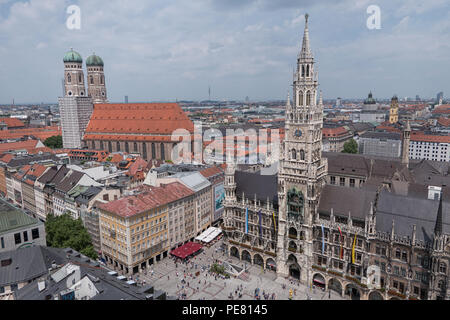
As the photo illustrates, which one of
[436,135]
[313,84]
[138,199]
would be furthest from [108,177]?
[436,135]

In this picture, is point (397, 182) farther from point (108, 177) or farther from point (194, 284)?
point (108, 177)

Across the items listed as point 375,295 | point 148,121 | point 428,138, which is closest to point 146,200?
point 375,295

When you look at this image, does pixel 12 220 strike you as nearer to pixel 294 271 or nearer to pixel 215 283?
pixel 215 283

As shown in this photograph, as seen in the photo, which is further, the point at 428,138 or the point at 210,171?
the point at 428,138

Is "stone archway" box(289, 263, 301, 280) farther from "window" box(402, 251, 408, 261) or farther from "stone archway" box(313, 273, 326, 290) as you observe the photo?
"window" box(402, 251, 408, 261)

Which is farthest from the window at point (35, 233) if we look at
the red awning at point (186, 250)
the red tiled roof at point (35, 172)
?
the red tiled roof at point (35, 172)

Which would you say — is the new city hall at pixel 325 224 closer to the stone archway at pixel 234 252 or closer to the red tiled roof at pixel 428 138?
the stone archway at pixel 234 252
